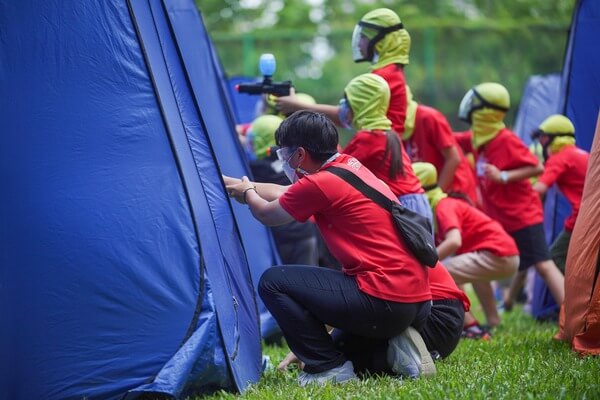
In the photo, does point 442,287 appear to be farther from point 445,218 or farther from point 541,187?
point 541,187

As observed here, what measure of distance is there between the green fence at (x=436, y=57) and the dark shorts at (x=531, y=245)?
31.0ft

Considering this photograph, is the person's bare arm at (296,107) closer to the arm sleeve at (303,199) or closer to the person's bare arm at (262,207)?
the person's bare arm at (262,207)

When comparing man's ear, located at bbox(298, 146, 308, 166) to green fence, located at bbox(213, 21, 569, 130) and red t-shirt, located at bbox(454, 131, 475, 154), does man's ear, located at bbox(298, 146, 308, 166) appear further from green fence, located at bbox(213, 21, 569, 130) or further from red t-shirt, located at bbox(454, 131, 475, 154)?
green fence, located at bbox(213, 21, 569, 130)

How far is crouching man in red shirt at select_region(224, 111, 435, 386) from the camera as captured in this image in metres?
4.51

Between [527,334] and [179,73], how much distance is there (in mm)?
3024

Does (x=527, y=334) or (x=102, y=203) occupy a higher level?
(x=102, y=203)

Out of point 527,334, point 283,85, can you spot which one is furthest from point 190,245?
point 527,334

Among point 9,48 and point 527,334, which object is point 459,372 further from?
point 9,48

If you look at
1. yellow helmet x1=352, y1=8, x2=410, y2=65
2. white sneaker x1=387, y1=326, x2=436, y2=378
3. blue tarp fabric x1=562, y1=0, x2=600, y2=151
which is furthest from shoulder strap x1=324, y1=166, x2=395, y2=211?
blue tarp fabric x1=562, y1=0, x2=600, y2=151

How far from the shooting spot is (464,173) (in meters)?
7.44

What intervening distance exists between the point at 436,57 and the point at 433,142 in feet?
34.5

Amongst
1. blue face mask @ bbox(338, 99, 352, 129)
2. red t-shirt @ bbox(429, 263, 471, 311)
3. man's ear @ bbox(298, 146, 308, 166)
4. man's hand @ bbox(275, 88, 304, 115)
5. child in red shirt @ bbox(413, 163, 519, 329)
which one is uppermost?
man's hand @ bbox(275, 88, 304, 115)

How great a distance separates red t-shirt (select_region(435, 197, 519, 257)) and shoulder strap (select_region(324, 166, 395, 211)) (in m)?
2.09

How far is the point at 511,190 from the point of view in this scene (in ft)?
24.6
